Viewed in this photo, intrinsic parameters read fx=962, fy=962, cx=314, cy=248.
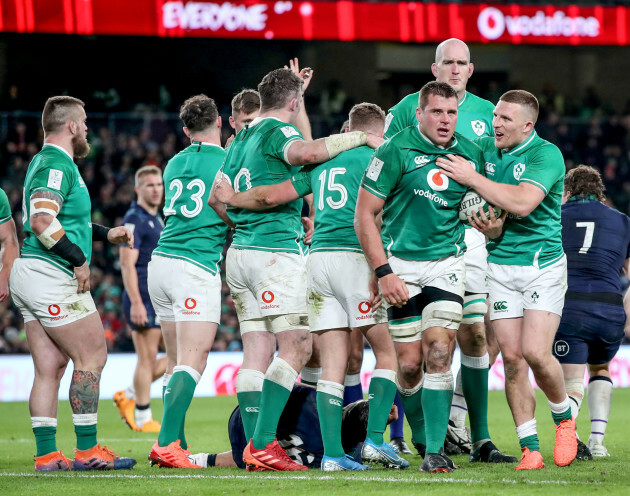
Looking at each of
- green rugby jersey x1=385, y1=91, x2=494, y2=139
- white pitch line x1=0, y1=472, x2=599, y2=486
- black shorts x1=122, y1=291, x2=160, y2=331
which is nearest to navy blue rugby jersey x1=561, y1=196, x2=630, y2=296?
green rugby jersey x1=385, y1=91, x2=494, y2=139

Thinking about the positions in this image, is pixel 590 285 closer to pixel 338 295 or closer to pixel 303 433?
pixel 338 295

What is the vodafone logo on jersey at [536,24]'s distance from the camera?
56.9ft

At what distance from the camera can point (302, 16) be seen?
16.9 meters

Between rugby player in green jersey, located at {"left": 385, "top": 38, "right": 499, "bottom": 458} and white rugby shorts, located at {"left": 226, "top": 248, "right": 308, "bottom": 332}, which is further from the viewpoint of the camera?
rugby player in green jersey, located at {"left": 385, "top": 38, "right": 499, "bottom": 458}

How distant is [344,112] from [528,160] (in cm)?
1681

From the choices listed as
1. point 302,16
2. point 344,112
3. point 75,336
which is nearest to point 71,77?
point 344,112

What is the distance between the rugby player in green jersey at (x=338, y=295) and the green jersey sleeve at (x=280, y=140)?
188 millimetres

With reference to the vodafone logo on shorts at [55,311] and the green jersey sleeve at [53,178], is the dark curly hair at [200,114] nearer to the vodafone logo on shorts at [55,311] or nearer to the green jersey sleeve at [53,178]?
the green jersey sleeve at [53,178]

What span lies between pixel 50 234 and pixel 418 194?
7.83 ft

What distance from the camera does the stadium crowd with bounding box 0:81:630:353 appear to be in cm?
1759

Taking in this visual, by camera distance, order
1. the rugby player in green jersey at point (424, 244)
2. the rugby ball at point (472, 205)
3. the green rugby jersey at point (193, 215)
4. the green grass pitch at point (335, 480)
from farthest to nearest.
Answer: the green rugby jersey at point (193, 215)
the rugby ball at point (472, 205)
the rugby player in green jersey at point (424, 244)
the green grass pitch at point (335, 480)

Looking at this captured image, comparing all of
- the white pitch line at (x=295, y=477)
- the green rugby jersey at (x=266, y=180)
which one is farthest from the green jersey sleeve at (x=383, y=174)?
the white pitch line at (x=295, y=477)

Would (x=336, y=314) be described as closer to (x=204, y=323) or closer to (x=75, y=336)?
(x=204, y=323)

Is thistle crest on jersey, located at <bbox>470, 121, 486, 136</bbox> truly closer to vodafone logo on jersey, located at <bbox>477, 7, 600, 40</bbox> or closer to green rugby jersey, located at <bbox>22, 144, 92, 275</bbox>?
green rugby jersey, located at <bbox>22, 144, 92, 275</bbox>
